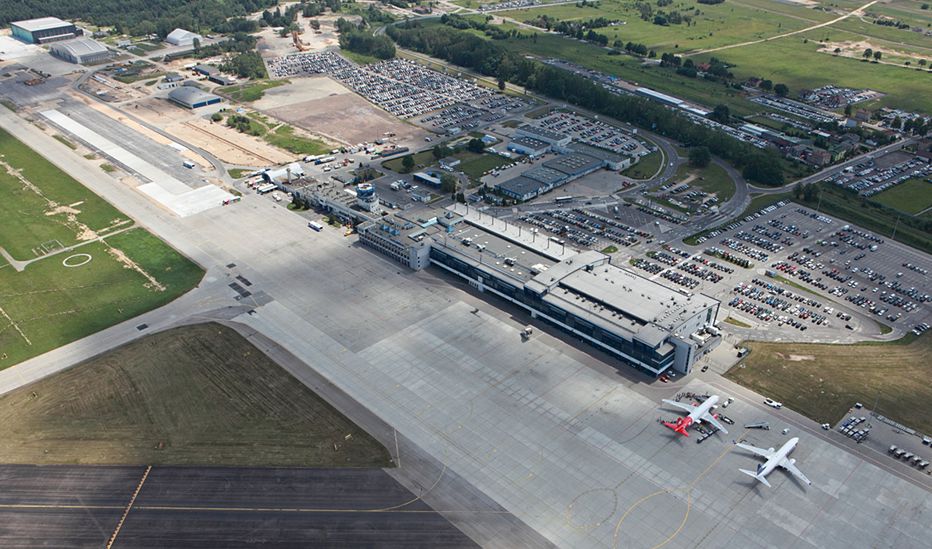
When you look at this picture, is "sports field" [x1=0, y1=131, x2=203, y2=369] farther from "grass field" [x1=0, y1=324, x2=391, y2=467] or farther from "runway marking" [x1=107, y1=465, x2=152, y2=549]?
"runway marking" [x1=107, y1=465, x2=152, y2=549]

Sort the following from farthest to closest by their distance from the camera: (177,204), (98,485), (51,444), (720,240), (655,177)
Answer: (655,177)
(177,204)
(720,240)
(51,444)
(98,485)

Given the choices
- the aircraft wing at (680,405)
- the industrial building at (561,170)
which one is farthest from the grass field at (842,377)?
the industrial building at (561,170)

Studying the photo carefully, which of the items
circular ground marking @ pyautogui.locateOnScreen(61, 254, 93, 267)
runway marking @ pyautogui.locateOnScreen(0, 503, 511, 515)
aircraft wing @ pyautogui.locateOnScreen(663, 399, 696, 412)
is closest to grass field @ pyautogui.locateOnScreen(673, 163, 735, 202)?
aircraft wing @ pyautogui.locateOnScreen(663, 399, 696, 412)

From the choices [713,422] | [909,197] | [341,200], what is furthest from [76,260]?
[909,197]

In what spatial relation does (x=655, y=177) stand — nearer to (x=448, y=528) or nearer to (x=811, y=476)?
(x=811, y=476)

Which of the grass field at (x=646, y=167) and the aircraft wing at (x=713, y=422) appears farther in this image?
the grass field at (x=646, y=167)

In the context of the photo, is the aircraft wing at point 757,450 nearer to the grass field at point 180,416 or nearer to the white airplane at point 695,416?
the white airplane at point 695,416

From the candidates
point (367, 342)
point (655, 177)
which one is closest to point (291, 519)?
point (367, 342)
